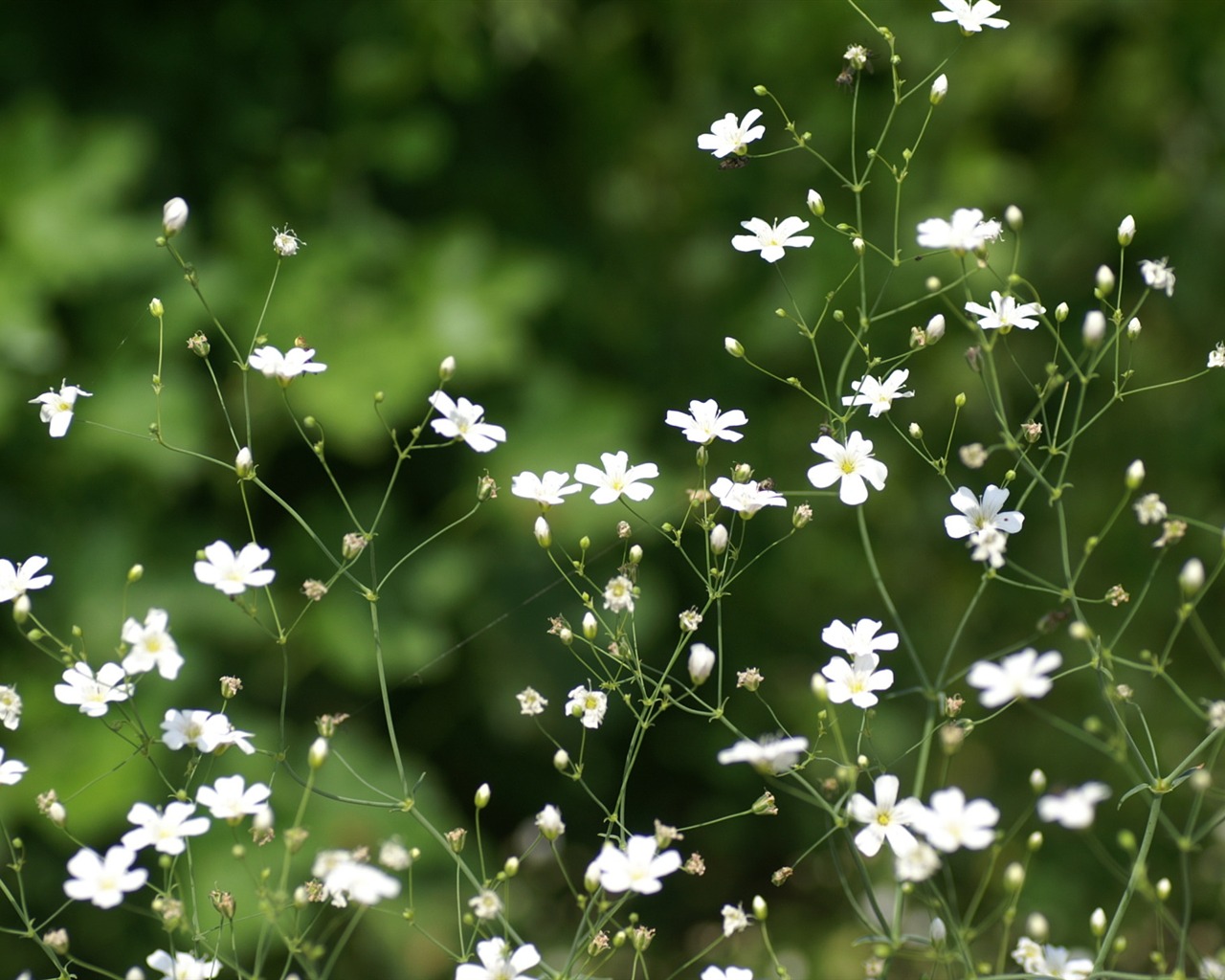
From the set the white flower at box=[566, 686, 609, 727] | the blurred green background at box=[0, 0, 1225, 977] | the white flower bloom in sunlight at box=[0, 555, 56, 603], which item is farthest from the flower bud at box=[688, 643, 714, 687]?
the blurred green background at box=[0, 0, 1225, 977]

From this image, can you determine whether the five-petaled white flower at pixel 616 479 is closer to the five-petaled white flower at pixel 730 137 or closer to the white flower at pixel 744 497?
the white flower at pixel 744 497

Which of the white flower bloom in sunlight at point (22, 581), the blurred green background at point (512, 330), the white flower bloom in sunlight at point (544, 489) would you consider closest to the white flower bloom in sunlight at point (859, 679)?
the white flower bloom in sunlight at point (544, 489)

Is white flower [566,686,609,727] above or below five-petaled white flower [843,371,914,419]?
below

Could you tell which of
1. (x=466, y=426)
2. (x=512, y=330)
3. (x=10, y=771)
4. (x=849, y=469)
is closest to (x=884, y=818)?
(x=849, y=469)

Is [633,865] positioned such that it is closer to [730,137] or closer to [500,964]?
[500,964]

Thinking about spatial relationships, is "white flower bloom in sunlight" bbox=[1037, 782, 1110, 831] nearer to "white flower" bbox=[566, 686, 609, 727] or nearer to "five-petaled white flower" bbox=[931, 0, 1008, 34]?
"white flower" bbox=[566, 686, 609, 727]
